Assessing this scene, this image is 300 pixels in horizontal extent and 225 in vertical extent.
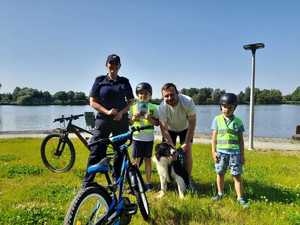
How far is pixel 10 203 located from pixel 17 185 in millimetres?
1310

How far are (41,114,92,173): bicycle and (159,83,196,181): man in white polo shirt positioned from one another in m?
2.30

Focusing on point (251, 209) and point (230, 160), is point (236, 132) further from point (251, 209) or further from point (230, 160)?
point (251, 209)

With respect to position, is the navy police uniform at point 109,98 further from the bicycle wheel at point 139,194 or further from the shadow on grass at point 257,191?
the shadow on grass at point 257,191

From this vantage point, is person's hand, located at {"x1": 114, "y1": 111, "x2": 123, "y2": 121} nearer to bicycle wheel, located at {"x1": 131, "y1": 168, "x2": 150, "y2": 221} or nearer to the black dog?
the black dog

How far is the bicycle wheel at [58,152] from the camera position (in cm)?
724

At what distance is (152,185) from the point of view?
6.20 m

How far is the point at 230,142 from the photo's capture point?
4961mm

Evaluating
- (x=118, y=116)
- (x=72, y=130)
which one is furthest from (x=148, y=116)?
(x=72, y=130)

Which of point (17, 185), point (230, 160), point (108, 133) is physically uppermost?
point (108, 133)

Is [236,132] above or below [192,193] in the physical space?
above

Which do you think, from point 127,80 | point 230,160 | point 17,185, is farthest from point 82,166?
point 230,160

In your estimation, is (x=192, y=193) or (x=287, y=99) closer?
(x=192, y=193)

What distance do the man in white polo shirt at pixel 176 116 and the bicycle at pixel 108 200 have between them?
1.30 meters

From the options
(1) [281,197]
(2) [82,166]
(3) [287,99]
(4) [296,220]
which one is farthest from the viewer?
(3) [287,99]
